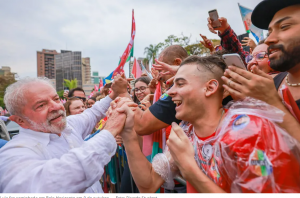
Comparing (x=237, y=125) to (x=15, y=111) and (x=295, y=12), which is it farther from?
(x=15, y=111)

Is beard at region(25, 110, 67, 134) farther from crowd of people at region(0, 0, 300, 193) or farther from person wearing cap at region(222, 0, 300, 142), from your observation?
person wearing cap at region(222, 0, 300, 142)

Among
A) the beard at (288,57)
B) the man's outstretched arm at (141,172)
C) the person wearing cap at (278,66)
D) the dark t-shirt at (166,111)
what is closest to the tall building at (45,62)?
the dark t-shirt at (166,111)

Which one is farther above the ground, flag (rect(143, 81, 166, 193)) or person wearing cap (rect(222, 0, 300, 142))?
person wearing cap (rect(222, 0, 300, 142))

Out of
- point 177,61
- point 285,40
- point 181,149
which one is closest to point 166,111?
point 181,149

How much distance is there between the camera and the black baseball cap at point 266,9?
4.80ft

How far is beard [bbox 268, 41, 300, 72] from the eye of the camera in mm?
1368

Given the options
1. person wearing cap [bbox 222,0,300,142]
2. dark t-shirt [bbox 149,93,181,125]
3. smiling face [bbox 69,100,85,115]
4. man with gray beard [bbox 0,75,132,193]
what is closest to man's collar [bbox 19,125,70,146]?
man with gray beard [bbox 0,75,132,193]

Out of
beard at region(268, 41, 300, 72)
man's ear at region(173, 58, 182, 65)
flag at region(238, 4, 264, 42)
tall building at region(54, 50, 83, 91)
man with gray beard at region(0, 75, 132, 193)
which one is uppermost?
tall building at region(54, 50, 83, 91)

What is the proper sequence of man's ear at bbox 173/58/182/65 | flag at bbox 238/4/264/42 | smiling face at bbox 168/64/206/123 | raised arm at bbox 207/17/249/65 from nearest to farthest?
smiling face at bbox 168/64/206/123, raised arm at bbox 207/17/249/65, man's ear at bbox 173/58/182/65, flag at bbox 238/4/264/42

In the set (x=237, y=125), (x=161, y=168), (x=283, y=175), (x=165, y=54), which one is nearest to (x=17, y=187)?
(x=161, y=168)

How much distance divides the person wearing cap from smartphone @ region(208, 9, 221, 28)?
0.69 metres

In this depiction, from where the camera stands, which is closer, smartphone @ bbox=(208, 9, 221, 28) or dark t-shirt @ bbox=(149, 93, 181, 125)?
dark t-shirt @ bbox=(149, 93, 181, 125)

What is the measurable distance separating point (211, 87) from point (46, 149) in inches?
61.8

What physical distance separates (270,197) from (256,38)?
202 inches
